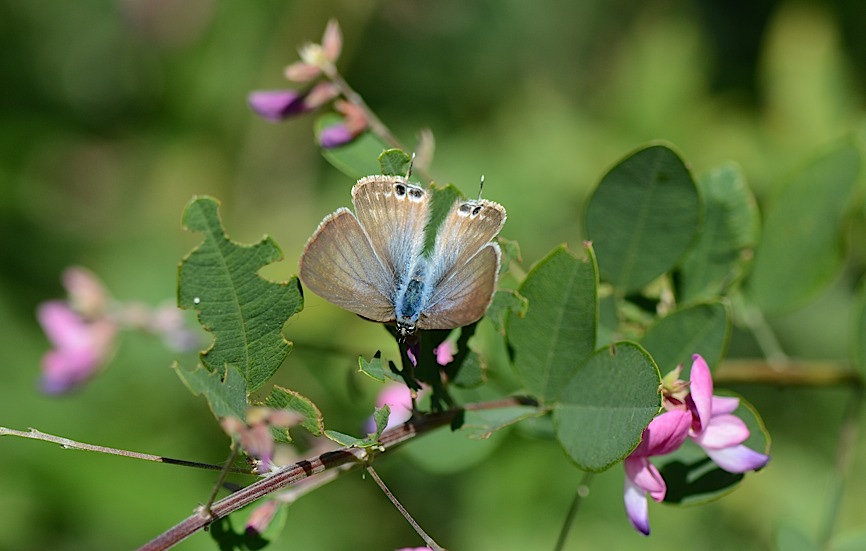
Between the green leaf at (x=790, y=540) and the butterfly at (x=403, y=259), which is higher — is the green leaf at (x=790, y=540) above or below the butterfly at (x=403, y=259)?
below

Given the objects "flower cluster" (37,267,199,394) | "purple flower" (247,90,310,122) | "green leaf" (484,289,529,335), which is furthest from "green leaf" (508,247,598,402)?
"flower cluster" (37,267,199,394)

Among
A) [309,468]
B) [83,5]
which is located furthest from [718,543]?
[83,5]

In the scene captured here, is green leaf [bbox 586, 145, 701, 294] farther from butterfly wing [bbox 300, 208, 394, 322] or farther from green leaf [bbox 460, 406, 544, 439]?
butterfly wing [bbox 300, 208, 394, 322]

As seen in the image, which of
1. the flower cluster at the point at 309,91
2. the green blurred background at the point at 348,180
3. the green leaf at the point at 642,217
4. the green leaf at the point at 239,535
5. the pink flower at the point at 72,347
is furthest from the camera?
the green blurred background at the point at 348,180

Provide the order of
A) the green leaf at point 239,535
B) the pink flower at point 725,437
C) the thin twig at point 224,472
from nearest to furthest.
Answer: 1. the thin twig at point 224,472
2. the pink flower at point 725,437
3. the green leaf at point 239,535

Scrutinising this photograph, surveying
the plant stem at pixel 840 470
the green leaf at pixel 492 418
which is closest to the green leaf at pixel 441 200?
the green leaf at pixel 492 418

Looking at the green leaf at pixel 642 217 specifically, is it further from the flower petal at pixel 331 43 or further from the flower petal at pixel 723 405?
the flower petal at pixel 331 43

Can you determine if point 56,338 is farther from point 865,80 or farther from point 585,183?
point 865,80
